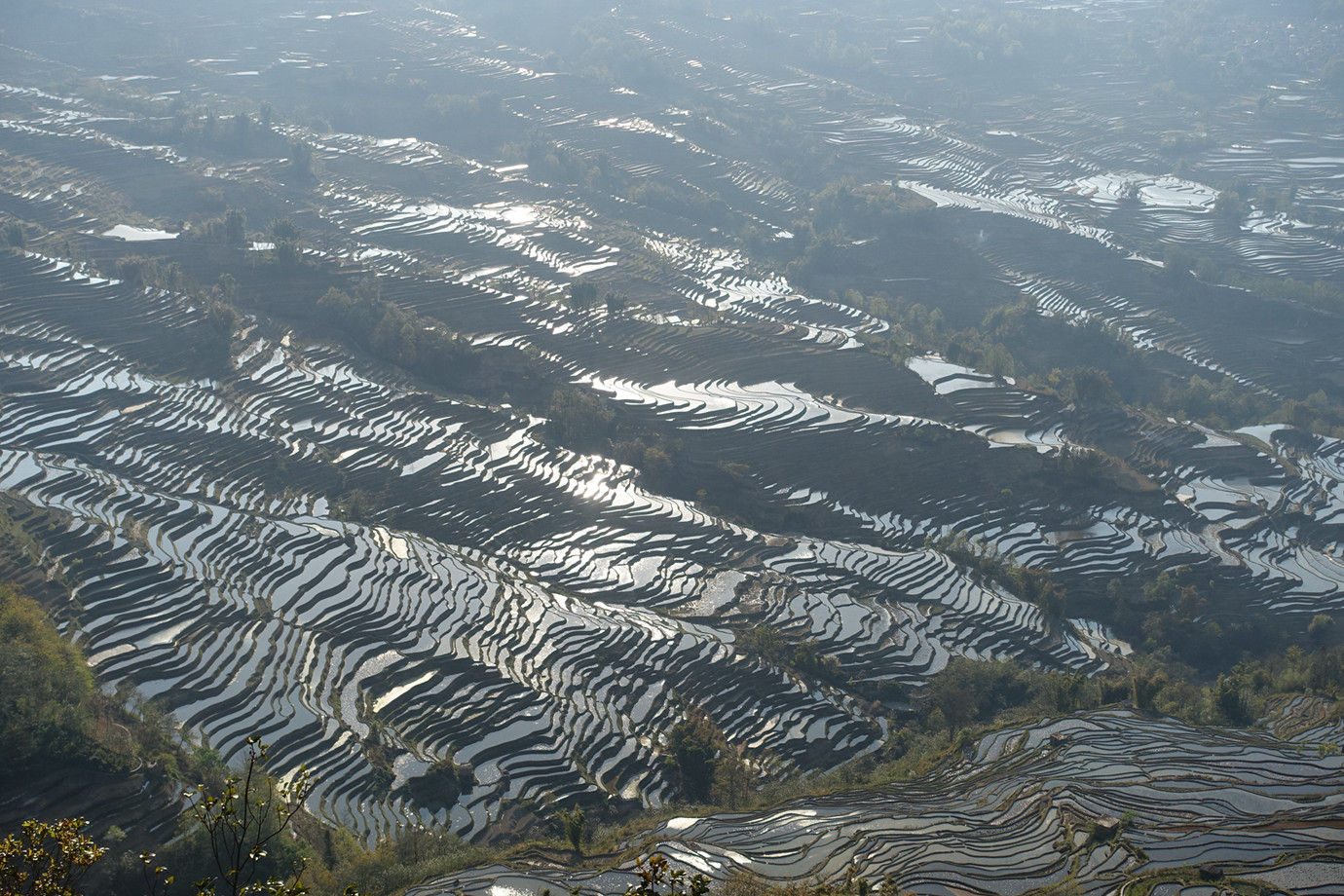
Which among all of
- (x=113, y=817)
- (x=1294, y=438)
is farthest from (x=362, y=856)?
(x=1294, y=438)

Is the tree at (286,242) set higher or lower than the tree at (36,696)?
higher

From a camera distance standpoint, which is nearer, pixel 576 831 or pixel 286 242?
pixel 576 831

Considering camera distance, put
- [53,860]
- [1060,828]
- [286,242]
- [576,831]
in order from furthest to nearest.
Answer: [286,242] < [576,831] < [1060,828] < [53,860]

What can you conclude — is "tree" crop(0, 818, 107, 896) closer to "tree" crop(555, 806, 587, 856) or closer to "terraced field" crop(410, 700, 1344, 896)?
"terraced field" crop(410, 700, 1344, 896)

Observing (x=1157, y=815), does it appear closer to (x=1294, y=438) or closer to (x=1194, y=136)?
(x=1294, y=438)

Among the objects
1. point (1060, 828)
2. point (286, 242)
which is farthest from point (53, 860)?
point (286, 242)

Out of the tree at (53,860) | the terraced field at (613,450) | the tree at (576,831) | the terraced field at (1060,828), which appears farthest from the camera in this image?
the terraced field at (613,450)

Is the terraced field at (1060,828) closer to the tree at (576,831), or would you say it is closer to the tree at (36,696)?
the tree at (576,831)

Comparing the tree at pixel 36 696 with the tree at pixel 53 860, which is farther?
the tree at pixel 36 696

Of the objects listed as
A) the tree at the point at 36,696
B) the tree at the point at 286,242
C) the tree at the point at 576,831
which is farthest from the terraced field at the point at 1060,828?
the tree at the point at 286,242

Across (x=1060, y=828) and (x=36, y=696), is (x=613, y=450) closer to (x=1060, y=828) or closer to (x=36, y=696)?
(x=36, y=696)
